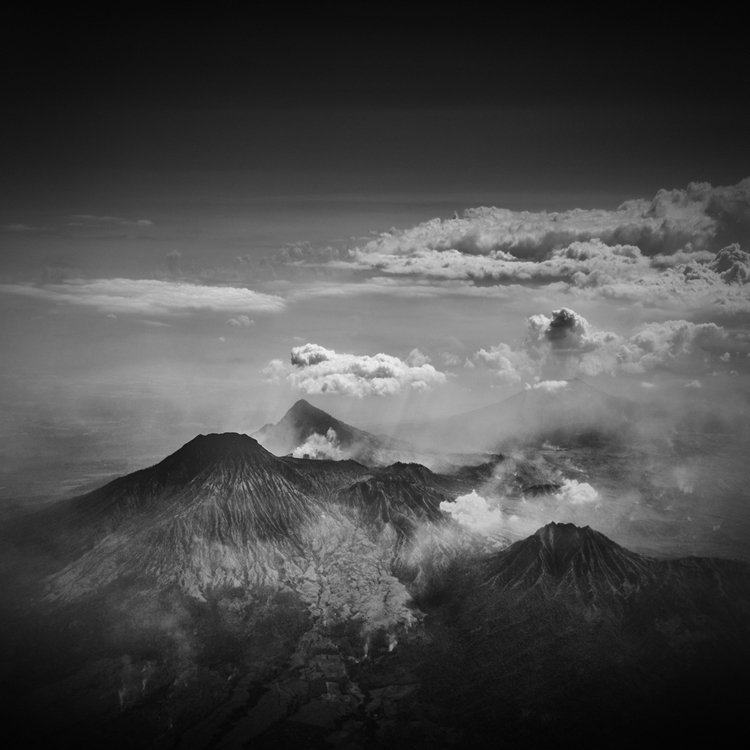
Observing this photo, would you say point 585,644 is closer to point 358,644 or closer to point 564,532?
point 564,532

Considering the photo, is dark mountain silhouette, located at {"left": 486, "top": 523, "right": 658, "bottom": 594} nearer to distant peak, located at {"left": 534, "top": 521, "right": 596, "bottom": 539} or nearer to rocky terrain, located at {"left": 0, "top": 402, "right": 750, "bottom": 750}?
distant peak, located at {"left": 534, "top": 521, "right": 596, "bottom": 539}

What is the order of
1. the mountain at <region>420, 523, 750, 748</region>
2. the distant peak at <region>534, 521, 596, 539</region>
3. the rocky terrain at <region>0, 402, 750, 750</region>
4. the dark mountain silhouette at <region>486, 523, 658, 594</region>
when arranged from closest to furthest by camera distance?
the rocky terrain at <region>0, 402, 750, 750</region>
the mountain at <region>420, 523, 750, 748</region>
the dark mountain silhouette at <region>486, 523, 658, 594</region>
the distant peak at <region>534, 521, 596, 539</region>

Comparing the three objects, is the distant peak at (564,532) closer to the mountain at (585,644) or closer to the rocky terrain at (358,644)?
the mountain at (585,644)

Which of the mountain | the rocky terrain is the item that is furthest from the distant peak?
the rocky terrain

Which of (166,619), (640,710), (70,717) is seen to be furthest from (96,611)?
(640,710)

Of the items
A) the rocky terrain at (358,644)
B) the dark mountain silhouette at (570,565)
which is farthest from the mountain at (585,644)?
the rocky terrain at (358,644)

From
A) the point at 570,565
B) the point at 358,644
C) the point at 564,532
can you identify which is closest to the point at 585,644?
the point at 570,565

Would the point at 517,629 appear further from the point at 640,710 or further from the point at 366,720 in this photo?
the point at 366,720

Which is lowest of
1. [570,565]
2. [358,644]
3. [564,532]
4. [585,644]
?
[585,644]
